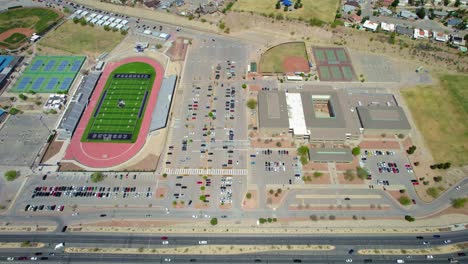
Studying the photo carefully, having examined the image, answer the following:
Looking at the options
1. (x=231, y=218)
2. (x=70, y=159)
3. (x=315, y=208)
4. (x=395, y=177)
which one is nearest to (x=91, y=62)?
(x=70, y=159)

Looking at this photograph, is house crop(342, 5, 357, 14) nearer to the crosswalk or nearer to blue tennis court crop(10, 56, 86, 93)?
the crosswalk

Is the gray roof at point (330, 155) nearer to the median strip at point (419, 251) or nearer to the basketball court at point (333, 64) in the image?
the median strip at point (419, 251)

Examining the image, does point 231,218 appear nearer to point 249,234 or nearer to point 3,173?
point 249,234

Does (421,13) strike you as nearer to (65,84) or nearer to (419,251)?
(419,251)

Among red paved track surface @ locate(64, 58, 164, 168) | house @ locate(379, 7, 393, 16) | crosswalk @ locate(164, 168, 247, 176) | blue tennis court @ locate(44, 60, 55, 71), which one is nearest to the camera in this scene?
crosswalk @ locate(164, 168, 247, 176)

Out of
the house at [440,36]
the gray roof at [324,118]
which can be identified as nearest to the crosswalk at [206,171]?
the gray roof at [324,118]

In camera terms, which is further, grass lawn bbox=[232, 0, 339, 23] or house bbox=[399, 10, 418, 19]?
house bbox=[399, 10, 418, 19]

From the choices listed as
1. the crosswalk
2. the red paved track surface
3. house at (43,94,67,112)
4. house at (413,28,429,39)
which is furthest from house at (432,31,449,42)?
house at (43,94,67,112)
